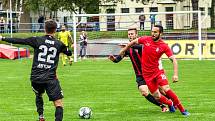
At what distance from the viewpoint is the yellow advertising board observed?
33.0 m

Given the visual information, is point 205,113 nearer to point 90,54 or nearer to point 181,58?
point 181,58

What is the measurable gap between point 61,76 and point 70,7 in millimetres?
31830

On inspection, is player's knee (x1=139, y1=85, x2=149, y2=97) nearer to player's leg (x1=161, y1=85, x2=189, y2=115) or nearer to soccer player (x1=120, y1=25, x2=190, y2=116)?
soccer player (x1=120, y1=25, x2=190, y2=116)

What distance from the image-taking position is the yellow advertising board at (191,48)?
33.0 m

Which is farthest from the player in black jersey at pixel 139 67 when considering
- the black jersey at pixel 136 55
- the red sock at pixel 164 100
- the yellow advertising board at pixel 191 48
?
the yellow advertising board at pixel 191 48

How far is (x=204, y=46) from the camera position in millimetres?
33156

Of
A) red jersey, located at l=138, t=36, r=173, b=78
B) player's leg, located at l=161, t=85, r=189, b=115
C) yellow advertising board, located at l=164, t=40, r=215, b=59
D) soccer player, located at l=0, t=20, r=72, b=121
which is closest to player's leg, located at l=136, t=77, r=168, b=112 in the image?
red jersey, located at l=138, t=36, r=173, b=78

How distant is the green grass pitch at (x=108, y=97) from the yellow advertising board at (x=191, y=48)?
7.65m

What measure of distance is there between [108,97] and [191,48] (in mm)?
18444

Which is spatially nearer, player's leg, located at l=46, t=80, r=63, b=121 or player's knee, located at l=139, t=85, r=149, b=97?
player's leg, located at l=46, t=80, r=63, b=121

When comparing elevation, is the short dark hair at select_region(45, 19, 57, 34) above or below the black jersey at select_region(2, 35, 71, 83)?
above

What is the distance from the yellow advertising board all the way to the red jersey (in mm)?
21374

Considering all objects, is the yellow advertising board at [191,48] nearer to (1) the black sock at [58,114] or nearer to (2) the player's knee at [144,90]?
(2) the player's knee at [144,90]

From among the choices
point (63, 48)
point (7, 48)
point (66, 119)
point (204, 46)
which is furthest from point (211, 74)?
point (7, 48)
